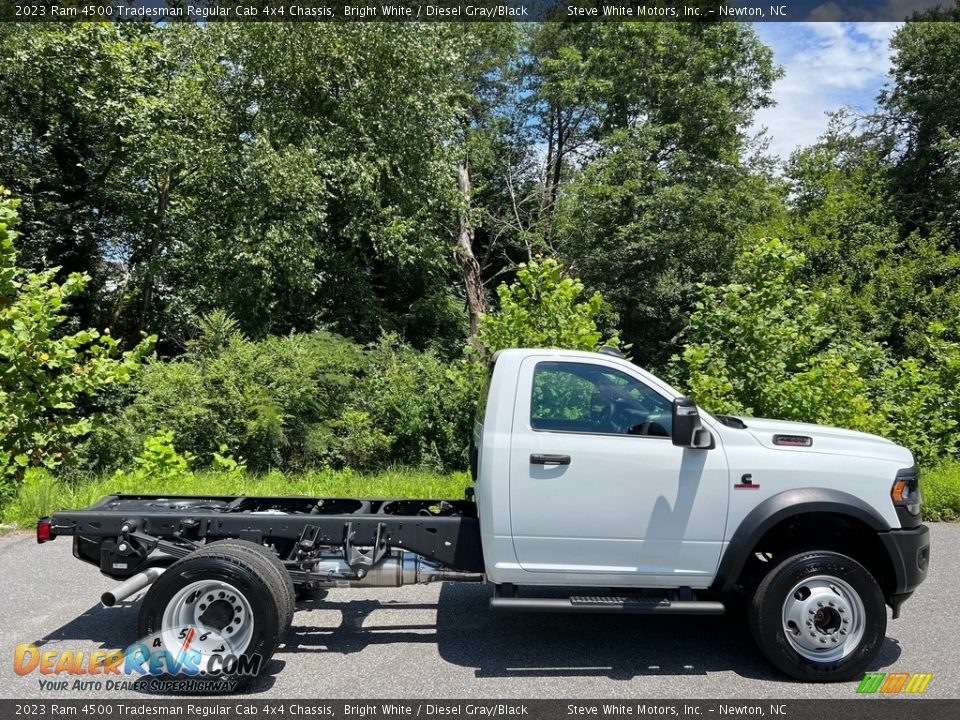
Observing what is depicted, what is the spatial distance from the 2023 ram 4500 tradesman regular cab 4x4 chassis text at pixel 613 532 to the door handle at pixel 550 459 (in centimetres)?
1

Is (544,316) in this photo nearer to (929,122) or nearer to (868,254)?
(868,254)

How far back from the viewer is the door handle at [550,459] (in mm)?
4895

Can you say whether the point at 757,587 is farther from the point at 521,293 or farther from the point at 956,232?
the point at 956,232

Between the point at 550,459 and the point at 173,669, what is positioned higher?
the point at 550,459

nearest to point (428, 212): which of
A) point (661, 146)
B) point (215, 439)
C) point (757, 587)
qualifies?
point (661, 146)

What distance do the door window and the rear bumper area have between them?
154 cm

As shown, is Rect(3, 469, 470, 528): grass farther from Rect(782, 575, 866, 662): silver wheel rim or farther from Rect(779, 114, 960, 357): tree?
Rect(779, 114, 960, 357): tree

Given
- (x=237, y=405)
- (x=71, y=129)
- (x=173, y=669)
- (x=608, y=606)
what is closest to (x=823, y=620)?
(x=608, y=606)

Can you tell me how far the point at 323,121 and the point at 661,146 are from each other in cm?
1000

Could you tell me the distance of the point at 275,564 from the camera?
4887 millimetres

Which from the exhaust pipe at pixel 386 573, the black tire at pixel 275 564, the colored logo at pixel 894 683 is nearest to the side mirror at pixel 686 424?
the exhaust pipe at pixel 386 573

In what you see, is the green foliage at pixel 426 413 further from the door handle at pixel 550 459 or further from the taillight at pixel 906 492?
the taillight at pixel 906 492

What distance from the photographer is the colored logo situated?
4706mm

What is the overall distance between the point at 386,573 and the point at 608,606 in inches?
58.2
